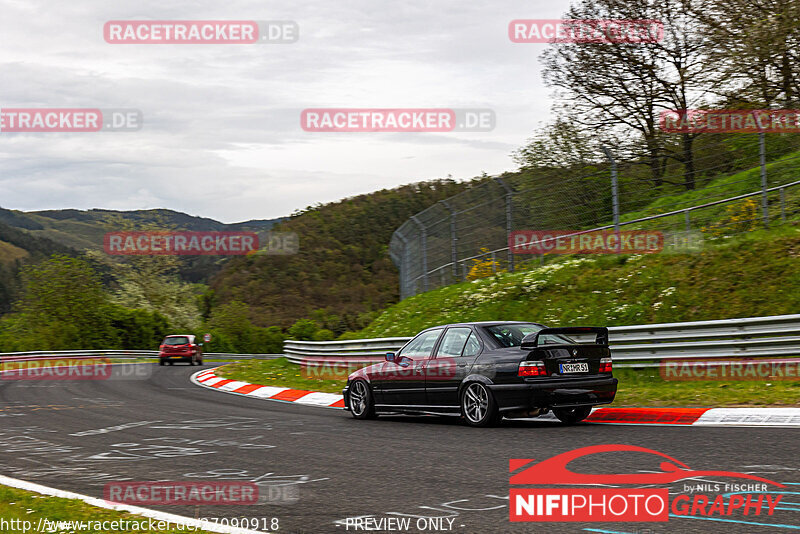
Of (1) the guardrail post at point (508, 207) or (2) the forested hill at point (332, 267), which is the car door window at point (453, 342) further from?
(2) the forested hill at point (332, 267)

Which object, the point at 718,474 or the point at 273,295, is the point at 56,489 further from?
the point at 273,295

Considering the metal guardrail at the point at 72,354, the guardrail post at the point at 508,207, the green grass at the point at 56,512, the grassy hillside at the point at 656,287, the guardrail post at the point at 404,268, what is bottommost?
the metal guardrail at the point at 72,354

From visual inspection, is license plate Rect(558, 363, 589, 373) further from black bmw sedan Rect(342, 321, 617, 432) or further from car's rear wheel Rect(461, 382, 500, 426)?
car's rear wheel Rect(461, 382, 500, 426)

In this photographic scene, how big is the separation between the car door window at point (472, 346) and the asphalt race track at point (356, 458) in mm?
1020

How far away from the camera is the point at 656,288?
15555mm

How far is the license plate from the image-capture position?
9.78 m

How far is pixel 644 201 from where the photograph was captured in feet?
56.4

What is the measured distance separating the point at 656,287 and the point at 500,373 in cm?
690

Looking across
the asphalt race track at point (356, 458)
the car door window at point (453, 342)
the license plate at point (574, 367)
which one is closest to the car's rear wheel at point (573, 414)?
the asphalt race track at point (356, 458)

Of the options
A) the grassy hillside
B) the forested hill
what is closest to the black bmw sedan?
the grassy hillside

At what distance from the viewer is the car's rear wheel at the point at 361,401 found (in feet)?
39.4

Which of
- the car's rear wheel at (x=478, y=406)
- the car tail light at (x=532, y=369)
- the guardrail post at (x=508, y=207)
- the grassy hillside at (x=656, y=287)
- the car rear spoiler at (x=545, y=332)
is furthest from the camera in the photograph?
the guardrail post at (x=508, y=207)

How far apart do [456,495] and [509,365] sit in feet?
13.2

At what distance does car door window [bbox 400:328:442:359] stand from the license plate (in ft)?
7.01
